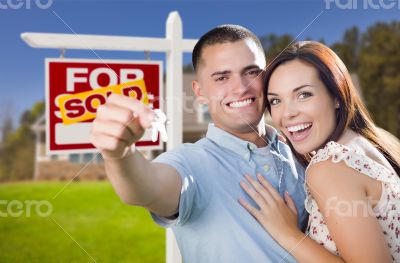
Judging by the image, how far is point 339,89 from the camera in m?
1.75

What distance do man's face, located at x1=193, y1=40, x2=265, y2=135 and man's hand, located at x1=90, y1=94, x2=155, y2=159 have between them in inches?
31.0

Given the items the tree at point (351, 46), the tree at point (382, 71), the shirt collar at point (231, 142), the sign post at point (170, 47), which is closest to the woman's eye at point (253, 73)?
the shirt collar at point (231, 142)

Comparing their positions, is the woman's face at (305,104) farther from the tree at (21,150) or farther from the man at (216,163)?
the tree at (21,150)

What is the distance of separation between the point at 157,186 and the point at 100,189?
12.5 metres

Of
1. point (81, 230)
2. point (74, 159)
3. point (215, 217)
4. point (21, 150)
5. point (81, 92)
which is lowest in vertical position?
point (81, 230)

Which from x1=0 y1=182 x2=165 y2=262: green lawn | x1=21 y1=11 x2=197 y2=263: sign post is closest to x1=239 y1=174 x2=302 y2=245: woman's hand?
x1=21 y1=11 x2=197 y2=263: sign post

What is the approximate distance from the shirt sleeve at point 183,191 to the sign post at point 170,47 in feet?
3.68

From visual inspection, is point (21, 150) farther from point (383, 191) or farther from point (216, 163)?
point (383, 191)

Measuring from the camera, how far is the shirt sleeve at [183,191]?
153 cm

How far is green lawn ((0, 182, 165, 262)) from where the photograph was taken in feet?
29.6

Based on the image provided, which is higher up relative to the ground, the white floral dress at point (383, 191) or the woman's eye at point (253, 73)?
the woman's eye at point (253, 73)

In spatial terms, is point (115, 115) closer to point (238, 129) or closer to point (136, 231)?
Answer: point (238, 129)

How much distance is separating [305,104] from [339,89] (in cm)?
12

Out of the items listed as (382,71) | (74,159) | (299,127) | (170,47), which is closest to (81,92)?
(170,47)
